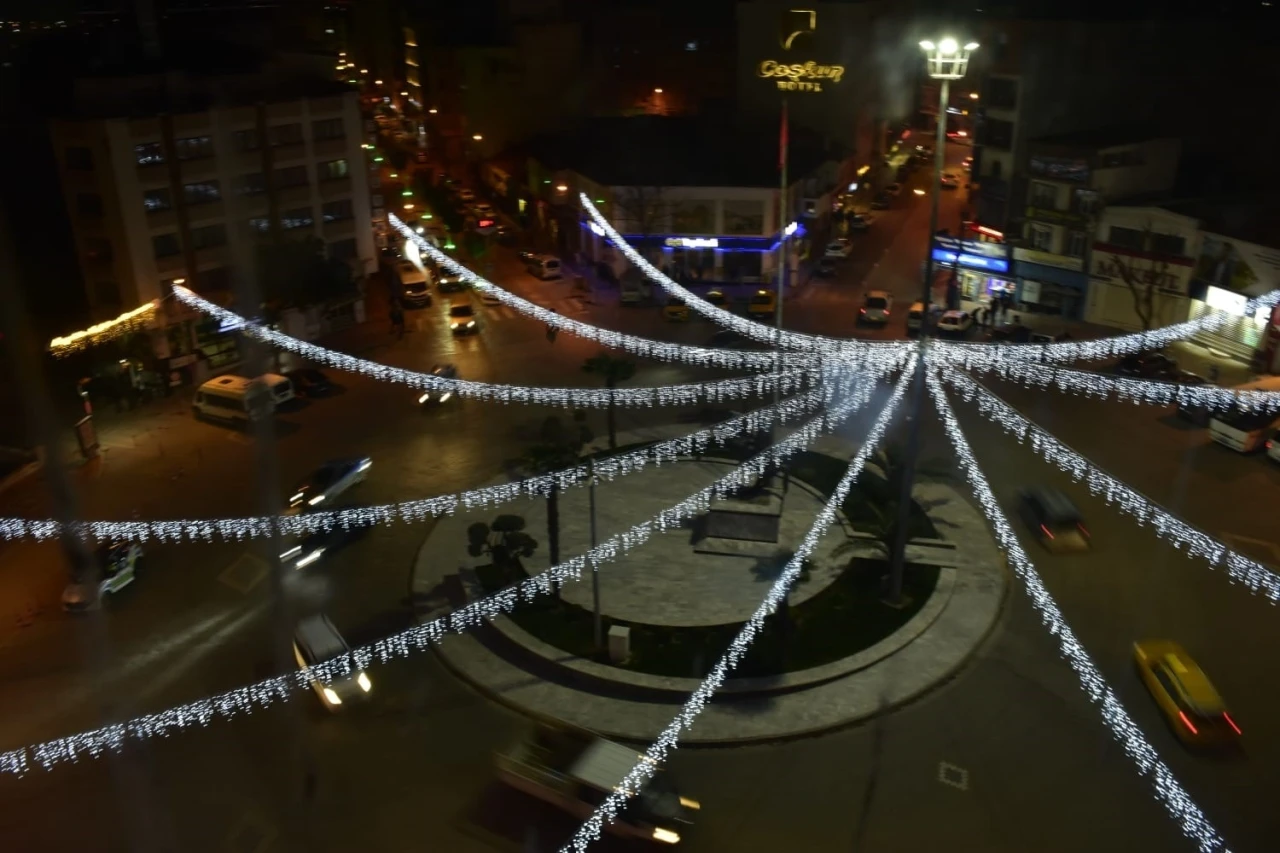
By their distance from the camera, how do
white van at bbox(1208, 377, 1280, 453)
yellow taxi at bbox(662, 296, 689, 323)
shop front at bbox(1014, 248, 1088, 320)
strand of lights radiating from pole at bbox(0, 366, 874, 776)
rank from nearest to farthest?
strand of lights radiating from pole at bbox(0, 366, 874, 776)
white van at bbox(1208, 377, 1280, 453)
shop front at bbox(1014, 248, 1088, 320)
yellow taxi at bbox(662, 296, 689, 323)

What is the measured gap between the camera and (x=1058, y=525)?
62.8ft

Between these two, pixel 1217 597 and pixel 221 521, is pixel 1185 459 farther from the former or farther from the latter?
pixel 221 521

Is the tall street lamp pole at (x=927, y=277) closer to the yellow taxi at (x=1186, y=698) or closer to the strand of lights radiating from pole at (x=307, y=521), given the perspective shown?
the yellow taxi at (x=1186, y=698)

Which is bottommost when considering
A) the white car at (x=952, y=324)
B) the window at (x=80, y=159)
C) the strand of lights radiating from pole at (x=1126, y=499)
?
the strand of lights radiating from pole at (x=1126, y=499)

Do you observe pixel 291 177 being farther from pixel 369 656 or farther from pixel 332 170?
pixel 369 656

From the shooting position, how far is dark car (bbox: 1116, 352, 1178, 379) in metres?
27.2

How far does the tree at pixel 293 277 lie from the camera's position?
31.4m

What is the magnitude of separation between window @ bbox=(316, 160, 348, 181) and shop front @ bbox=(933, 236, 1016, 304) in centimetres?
2177

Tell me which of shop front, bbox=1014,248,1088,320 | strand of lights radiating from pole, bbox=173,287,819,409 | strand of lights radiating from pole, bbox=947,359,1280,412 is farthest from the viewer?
shop front, bbox=1014,248,1088,320

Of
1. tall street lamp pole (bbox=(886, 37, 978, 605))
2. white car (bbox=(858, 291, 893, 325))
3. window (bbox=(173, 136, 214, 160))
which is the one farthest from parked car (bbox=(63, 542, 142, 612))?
white car (bbox=(858, 291, 893, 325))

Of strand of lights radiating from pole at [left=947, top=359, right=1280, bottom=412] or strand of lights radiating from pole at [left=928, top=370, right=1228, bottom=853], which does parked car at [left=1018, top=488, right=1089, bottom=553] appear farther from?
strand of lights radiating from pole at [left=947, top=359, right=1280, bottom=412]

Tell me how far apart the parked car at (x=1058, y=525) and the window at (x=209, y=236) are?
26092 millimetres

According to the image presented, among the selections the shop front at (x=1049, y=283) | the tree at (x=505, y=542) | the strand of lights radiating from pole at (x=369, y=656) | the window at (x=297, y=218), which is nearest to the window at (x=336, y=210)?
the window at (x=297, y=218)

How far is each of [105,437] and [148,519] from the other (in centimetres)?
594
